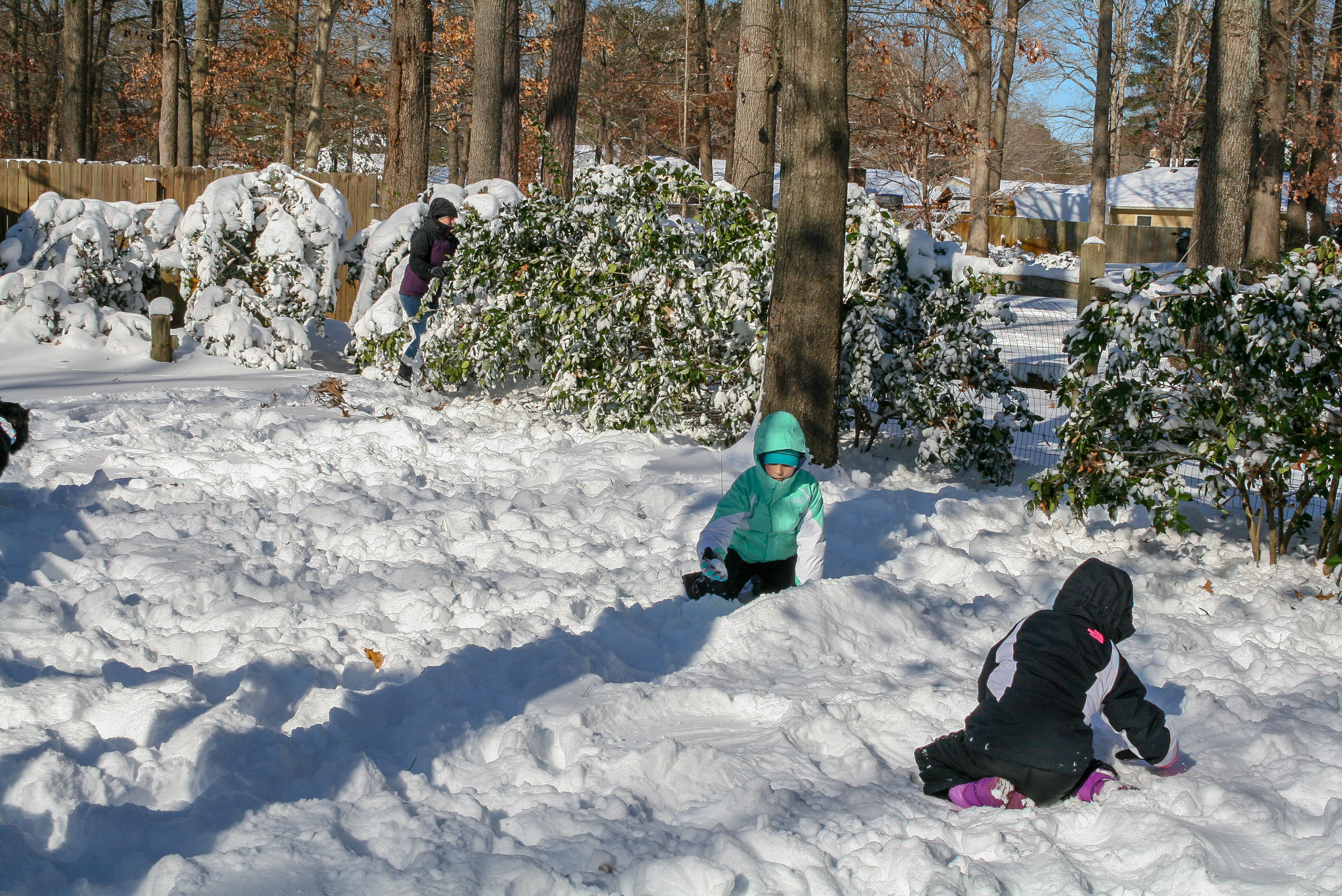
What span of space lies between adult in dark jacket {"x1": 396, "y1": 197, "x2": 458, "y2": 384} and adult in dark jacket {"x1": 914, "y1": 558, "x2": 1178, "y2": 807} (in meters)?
7.65

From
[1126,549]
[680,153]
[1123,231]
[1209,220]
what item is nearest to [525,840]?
[1126,549]

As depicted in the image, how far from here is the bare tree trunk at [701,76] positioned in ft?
90.4

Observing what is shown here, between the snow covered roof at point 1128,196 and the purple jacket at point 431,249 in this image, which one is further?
the snow covered roof at point 1128,196

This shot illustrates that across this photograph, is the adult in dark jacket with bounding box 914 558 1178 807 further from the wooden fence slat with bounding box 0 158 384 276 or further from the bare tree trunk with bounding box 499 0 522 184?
the bare tree trunk with bounding box 499 0 522 184

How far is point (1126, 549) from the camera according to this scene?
5996 mm

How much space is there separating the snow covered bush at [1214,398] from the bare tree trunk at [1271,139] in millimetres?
10499

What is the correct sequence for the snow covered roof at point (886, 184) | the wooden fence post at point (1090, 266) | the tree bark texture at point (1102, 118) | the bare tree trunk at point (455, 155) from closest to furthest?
1. the wooden fence post at point (1090, 266)
2. the tree bark texture at point (1102, 118)
3. the snow covered roof at point (886, 184)
4. the bare tree trunk at point (455, 155)

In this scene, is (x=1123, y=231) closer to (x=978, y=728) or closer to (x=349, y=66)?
(x=349, y=66)

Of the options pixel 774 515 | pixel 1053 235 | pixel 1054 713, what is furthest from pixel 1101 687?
pixel 1053 235

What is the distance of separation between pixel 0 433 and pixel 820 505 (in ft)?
13.0

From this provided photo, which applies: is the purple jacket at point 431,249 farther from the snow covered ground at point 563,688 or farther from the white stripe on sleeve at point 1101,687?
the white stripe on sleeve at point 1101,687

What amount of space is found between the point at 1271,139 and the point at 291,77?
25515mm

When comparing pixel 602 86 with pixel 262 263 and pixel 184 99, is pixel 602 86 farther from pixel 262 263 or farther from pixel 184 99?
pixel 262 263

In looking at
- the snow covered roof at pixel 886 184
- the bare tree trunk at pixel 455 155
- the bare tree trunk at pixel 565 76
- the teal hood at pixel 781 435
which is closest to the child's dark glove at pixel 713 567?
the teal hood at pixel 781 435
